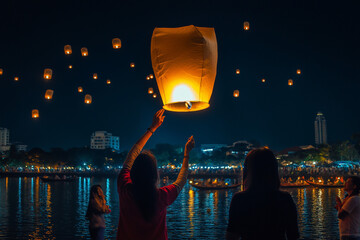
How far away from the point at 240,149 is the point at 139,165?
9772 centimetres

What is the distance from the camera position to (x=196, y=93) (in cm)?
385

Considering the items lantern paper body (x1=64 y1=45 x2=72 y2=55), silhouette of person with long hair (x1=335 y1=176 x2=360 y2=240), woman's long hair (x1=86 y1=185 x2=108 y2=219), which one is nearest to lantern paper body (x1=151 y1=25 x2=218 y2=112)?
silhouette of person with long hair (x1=335 y1=176 x2=360 y2=240)

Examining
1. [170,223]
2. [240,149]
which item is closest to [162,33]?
[170,223]

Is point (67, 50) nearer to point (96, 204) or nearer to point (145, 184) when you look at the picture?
point (96, 204)

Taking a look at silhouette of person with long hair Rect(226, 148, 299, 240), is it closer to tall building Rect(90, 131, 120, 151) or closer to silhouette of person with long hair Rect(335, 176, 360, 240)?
silhouette of person with long hair Rect(335, 176, 360, 240)

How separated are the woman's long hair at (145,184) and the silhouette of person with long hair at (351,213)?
298 centimetres

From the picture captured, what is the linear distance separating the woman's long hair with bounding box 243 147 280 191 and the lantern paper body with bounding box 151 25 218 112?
48.6 inches

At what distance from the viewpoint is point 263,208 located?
273 centimetres

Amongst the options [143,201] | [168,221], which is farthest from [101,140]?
[143,201]

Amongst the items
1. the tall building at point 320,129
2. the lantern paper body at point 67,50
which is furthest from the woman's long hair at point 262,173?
the tall building at point 320,129

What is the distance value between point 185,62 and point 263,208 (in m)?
1.67

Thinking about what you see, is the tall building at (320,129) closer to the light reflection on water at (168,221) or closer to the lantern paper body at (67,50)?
the light reflection on water at (168,221)

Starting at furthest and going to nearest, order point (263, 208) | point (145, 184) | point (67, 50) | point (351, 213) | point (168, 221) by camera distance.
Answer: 1. point (67, 50)
2. point (168, 221)
3. point (351, 213)
4. point (145, 184)
5. point (263, 208)

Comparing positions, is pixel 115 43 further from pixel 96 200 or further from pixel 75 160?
pixel 75 160
